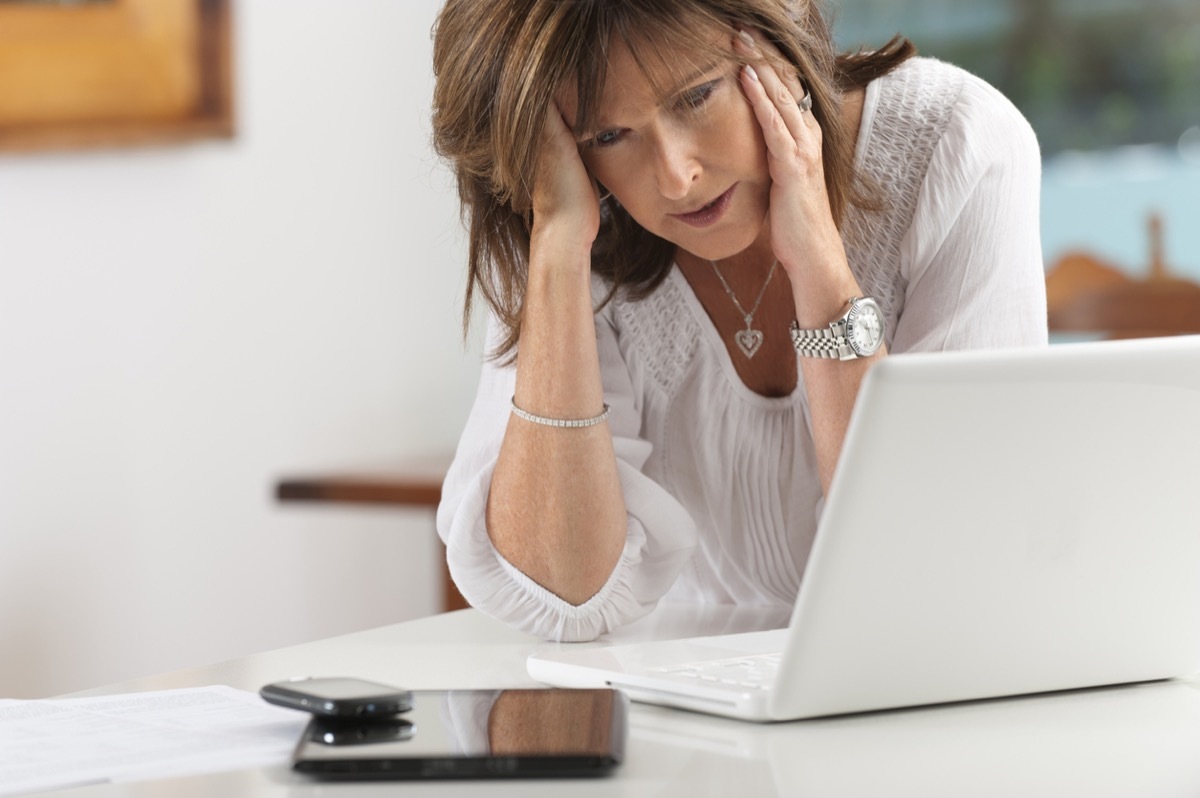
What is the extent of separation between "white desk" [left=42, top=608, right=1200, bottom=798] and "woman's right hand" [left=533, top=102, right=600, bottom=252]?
1.49ft

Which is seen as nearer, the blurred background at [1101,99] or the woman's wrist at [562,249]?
the woman's wrist at [562,249]

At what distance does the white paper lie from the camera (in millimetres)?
688

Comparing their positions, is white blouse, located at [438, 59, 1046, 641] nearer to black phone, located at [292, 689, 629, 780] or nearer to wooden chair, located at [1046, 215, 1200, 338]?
black phone, located at [292, 689, 629, 780]

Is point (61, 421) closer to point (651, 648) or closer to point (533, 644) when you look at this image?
point (533, 644)

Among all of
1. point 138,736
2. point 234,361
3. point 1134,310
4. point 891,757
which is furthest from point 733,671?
A: point 1134,310

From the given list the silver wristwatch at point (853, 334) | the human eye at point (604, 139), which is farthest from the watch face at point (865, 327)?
the human eye at point (604, 139)

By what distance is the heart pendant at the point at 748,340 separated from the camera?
135 cm

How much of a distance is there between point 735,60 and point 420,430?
183 cm

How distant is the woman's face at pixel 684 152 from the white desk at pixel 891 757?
18.5 inches

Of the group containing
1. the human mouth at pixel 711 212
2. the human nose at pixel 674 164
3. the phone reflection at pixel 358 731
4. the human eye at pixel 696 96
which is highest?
the human eye at pixel 696 96

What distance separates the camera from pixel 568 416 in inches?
47.0

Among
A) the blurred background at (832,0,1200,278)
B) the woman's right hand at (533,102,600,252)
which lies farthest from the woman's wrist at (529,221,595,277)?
the blurred background at (832,0,1200,278)

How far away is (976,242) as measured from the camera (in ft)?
4.02

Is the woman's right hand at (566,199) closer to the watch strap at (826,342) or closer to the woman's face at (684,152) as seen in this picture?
the woman's face at (684,152)
